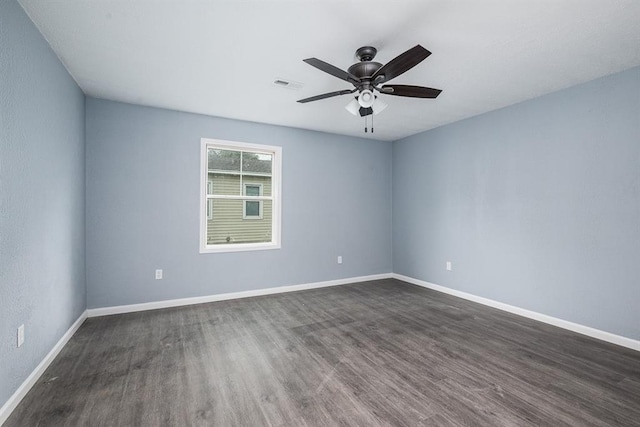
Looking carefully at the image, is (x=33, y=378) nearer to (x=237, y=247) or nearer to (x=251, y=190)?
(x=237, y=247)

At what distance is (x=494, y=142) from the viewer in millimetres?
3789

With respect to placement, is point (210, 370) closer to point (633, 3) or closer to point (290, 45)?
point (290, 45)

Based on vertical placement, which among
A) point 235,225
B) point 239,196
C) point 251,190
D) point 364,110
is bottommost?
point 235,225

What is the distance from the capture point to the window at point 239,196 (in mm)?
4051

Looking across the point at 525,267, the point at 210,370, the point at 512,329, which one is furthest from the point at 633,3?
the point at 210,370

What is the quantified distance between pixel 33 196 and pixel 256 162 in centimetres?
266

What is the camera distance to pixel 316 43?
224 centimetres

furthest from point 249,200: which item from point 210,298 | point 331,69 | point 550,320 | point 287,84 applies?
point 550,320

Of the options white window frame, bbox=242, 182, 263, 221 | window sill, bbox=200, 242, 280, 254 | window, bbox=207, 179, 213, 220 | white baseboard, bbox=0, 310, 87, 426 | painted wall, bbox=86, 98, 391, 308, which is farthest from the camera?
white window frame, bbox=242, 182, 263, 221

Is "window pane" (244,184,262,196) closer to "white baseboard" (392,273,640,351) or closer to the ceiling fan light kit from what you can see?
the ceiling fan light kit

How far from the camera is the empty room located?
73.2 inches

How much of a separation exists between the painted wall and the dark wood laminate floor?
560mm

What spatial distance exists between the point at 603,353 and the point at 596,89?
2.51m

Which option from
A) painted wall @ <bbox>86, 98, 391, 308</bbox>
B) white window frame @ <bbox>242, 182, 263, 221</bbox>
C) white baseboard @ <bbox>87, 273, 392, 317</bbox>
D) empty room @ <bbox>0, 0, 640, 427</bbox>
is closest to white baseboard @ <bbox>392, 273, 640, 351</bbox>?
empty room @ <bbox>0, 0, 640, 427</bbox>
